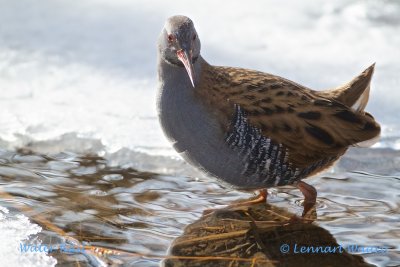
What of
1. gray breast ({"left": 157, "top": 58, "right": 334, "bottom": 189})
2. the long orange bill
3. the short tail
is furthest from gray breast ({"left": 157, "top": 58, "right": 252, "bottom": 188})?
the short tail

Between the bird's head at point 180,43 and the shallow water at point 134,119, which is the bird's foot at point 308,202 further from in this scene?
the bird's head at point 180,43

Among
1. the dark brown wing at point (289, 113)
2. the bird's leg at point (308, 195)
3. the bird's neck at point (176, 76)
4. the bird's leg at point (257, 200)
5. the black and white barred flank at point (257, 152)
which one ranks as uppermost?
the bird's neck at point (176, 76)

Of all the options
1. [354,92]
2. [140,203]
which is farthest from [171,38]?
[354,92]

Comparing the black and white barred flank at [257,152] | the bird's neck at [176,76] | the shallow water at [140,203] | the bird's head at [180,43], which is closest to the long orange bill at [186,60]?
the bird's head at [180,43]

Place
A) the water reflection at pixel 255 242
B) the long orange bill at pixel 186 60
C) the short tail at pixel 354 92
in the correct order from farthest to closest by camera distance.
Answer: the short tail at pixel 354 92 < the long orange bill at pixel 186 60 < the water reflection at pixel 255 242

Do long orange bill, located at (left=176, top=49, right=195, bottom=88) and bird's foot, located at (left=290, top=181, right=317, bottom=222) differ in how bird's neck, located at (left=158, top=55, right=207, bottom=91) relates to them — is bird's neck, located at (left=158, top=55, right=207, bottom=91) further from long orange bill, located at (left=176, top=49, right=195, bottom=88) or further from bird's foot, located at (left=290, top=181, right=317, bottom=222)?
bird's foot, located at (left=290, top=181, right=317, bottom=222)

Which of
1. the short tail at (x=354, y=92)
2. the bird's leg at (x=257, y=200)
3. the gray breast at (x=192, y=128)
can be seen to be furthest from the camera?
the short tail at (x=354, y=92)

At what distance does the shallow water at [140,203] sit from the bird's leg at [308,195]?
0.16 feet

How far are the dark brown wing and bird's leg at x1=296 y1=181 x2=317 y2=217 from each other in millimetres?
166

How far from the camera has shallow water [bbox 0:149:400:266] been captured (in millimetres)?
3488

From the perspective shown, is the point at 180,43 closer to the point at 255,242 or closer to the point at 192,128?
the point at 192,128

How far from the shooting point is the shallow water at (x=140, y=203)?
137 inches

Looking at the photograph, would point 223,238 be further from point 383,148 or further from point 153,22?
point 153,22

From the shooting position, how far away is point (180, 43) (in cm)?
368
